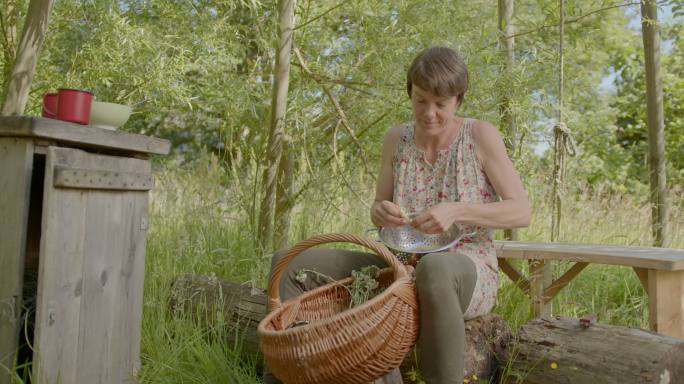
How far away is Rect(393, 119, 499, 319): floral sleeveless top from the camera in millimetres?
2309

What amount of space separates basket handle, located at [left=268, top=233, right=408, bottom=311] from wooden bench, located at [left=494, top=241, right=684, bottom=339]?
130 centimetres

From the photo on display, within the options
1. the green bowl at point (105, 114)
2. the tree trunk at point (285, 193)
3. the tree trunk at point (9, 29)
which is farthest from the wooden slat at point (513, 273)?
the tree trunk at point (9, 29)

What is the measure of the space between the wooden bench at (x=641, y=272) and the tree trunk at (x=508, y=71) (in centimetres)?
85

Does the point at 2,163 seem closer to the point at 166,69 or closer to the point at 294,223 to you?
the point at 166,69

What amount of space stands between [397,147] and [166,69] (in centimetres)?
201

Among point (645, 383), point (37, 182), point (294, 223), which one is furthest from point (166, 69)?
point (645, 383)

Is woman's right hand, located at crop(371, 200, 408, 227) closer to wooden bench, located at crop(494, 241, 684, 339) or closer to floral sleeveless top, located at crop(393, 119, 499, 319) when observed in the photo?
floral sleeveless top, located at crop(393, 119, 499, 319)

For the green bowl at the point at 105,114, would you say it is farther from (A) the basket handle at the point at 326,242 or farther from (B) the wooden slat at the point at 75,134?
(A) the basket handle at the point at 326,242

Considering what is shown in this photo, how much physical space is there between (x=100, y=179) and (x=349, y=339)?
1081mm

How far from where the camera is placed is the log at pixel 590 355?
2096mm

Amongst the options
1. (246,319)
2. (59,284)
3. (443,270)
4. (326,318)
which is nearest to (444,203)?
(443,270)

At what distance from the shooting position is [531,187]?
454 centimetres

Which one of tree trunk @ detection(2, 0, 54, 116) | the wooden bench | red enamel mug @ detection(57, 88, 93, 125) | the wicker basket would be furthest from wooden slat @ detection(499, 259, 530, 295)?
tree trunk @ detection(2, 0, 54, 116)

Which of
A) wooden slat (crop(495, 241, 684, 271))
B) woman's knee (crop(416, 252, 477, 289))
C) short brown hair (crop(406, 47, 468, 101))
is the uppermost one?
short brown hair (crop(406, 47, 468, 101))
